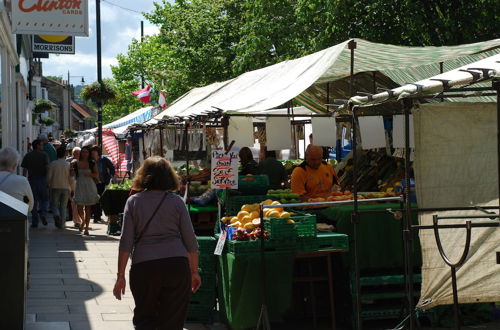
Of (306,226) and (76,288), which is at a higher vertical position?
(306,226)

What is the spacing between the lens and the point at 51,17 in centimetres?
1358

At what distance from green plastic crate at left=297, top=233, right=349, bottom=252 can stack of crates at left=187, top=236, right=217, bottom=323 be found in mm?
1107

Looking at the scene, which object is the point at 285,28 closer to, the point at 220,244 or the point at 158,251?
the point at 220,244

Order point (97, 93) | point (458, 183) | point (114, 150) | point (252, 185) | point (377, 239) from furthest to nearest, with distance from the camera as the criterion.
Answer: point (114, 150) → point (97, 93) → point (252, 185) → point (377, 239) → point (458, 183)

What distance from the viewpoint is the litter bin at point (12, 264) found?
19.9ft

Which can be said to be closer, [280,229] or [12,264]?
[12,264]

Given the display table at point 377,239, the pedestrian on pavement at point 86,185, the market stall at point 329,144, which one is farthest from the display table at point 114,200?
the display table at point 377,239

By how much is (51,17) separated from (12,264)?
828 centimetres

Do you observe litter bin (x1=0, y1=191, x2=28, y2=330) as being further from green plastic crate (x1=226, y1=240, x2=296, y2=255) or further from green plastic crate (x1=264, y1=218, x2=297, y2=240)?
green plastic crate (x1=264, y1=218, x2=297, y2=240)

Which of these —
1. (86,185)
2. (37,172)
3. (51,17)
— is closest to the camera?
(51,17)

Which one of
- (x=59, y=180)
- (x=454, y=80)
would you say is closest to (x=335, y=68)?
(x=454, y=80)

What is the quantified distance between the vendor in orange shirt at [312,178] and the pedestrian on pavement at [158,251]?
15.1 ft

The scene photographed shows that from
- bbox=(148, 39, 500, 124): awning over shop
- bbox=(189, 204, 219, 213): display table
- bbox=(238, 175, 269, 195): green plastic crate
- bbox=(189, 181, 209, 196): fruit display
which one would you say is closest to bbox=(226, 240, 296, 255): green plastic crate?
bbox=(238, 175, 269, 195): green plastic crate

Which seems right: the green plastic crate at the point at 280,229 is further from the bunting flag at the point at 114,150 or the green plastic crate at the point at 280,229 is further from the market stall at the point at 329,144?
the bunting flag at the point at 114,150
